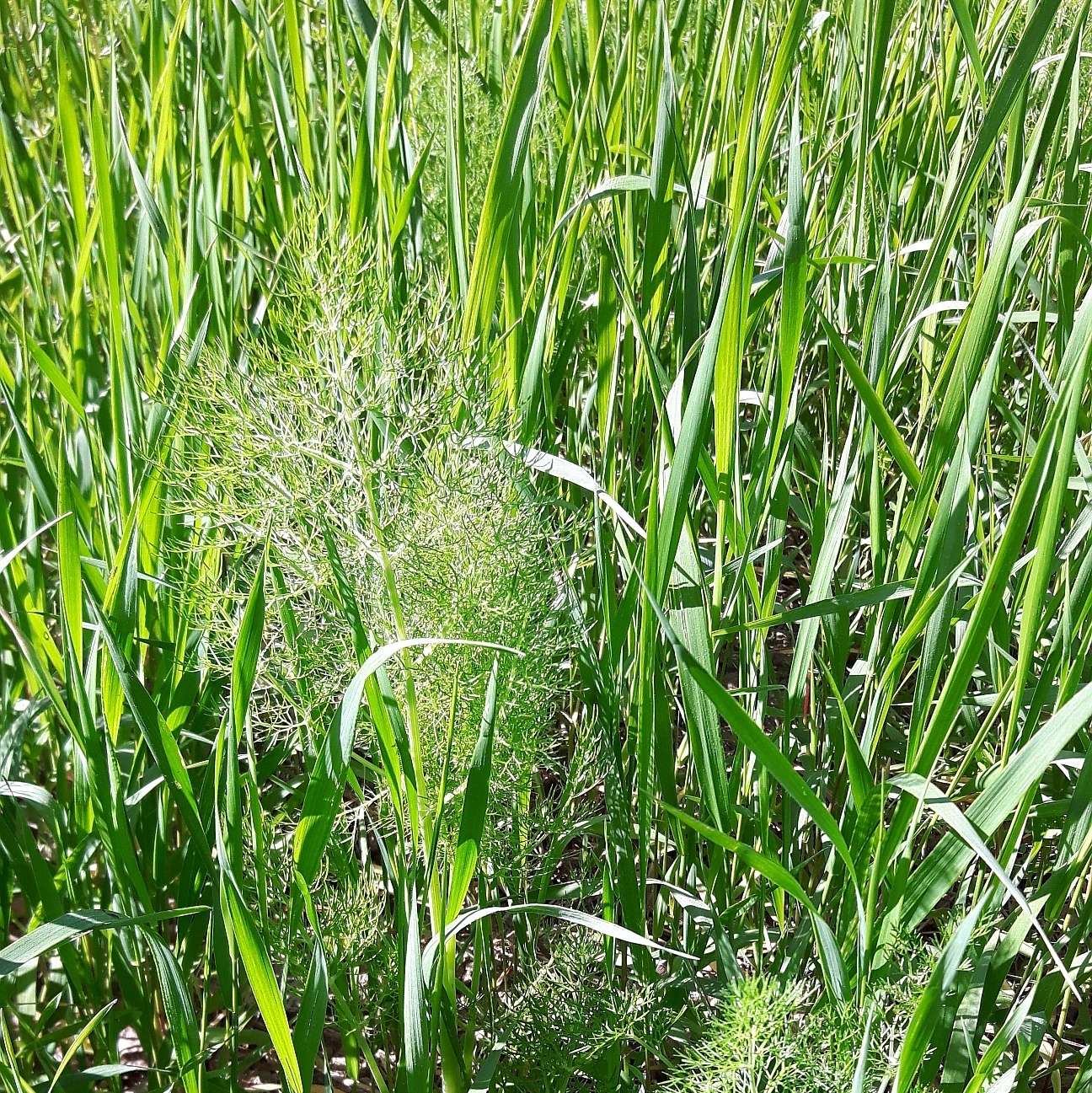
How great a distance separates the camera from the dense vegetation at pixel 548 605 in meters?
0.74

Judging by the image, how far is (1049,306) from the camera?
122 centimetres

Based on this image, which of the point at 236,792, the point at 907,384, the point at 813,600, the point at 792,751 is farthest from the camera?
the point at 907,384

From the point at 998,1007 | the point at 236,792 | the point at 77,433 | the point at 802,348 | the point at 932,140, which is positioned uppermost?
the point at 932,140

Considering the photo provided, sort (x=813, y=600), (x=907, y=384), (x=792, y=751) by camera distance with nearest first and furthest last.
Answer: (x=813, y=600)
(x=792, y=751)
(x=907, y=384)

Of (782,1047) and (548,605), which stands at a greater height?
(548,605)

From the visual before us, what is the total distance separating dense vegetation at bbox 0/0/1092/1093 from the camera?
29.0 inches

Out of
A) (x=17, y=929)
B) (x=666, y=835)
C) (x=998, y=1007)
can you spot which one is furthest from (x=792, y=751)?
(x=17, y=929)

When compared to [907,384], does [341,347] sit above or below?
above

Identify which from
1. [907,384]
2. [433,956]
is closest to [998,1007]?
[433,956]

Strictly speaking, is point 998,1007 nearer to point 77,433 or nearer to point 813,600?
point 813,600

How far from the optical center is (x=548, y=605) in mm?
842

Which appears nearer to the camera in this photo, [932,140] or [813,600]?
[813,600]

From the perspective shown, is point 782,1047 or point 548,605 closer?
point 782,1047

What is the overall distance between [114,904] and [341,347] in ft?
1.68
